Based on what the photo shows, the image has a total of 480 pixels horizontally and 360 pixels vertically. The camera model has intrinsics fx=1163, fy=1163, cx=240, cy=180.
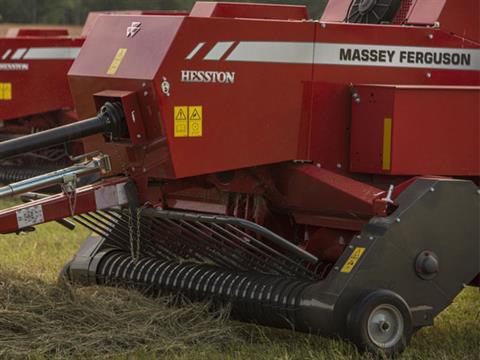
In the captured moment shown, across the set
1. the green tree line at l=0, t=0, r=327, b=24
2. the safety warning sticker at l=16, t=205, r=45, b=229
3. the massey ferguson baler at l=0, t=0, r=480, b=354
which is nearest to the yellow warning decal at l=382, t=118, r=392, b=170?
the massey ferguson baler at l=0, t=0, r=480, b=354

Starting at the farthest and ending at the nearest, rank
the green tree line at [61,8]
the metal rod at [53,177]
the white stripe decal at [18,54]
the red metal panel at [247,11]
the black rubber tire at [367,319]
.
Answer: the green tree line at [61,8]
the white stripe decal at [18,54]
the red metal panel at [247,11]
the metal rod at [53,177]
the black rubber tire at [367,319]

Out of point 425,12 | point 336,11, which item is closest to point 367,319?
point 425,12

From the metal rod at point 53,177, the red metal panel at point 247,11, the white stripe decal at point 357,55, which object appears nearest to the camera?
the metal rod at point 53,177

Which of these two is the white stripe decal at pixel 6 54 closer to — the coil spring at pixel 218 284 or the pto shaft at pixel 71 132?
the coil spring at pixel 218 284

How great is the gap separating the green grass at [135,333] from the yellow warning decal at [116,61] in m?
1.13

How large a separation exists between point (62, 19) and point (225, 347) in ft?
83.6

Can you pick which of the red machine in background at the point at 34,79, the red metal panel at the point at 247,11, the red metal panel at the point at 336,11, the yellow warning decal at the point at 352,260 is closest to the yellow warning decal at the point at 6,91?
the red machine in background at the point at 34,79

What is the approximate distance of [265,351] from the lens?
5609 millimetres

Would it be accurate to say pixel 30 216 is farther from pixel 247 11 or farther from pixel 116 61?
pixel 247 11

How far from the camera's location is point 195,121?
5645 mm

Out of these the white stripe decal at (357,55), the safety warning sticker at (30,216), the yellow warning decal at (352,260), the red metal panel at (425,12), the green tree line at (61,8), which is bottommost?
the green tree line at (61,8)

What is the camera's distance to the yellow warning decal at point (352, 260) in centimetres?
551

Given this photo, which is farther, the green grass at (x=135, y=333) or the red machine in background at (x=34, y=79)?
the red machine in background at (x=34, y=79)

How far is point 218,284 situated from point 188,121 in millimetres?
908
